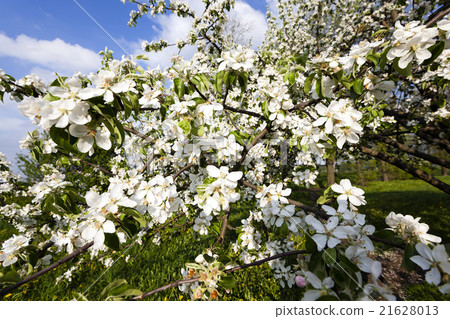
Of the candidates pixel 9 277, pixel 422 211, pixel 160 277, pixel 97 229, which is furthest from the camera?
pixel 422 211

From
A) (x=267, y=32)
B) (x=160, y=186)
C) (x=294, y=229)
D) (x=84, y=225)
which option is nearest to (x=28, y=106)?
(x=84, y=225)

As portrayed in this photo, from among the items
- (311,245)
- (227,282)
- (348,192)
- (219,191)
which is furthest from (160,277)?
(348,192)

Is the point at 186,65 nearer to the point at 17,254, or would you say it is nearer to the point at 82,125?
the point at 82,125

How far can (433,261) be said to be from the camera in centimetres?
93

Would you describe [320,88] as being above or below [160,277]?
above

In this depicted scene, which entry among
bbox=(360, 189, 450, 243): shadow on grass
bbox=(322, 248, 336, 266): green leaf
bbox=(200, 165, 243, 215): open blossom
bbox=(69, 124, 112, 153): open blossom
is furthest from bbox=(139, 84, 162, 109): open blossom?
bbox=(360, 189, 450, 243): shadow on grass

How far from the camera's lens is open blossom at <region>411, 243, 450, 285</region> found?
34.9 inches

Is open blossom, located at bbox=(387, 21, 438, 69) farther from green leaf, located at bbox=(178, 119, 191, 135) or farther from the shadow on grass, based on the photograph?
the shadow on grass

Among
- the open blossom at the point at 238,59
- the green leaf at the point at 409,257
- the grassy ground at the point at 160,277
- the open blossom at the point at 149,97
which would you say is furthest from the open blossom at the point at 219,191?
the grassy ground at the point at 160,277

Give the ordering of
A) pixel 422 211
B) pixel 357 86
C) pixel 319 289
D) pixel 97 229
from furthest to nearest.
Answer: pixel 422 211 < pixel 357 86 < pixel 97 229 < pixel 319 289

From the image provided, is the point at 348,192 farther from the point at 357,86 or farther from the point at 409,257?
the point at 357,86

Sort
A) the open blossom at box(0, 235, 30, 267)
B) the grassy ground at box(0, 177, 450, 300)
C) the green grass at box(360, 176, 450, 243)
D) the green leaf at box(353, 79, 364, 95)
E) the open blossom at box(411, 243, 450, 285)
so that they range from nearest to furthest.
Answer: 1. the open blossom at box(411, 243, 450, 285)
2. the green leaf at box(353, 79, 364, 95)
3. the open blossom at box(0, 235, 30, 267)
4. the grassy ground at box(0, 177, 450, 300)
5. the green grass at box(360, 176, 450, 243)

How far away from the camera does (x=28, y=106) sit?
0.97 m

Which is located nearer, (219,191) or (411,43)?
(411,43)
